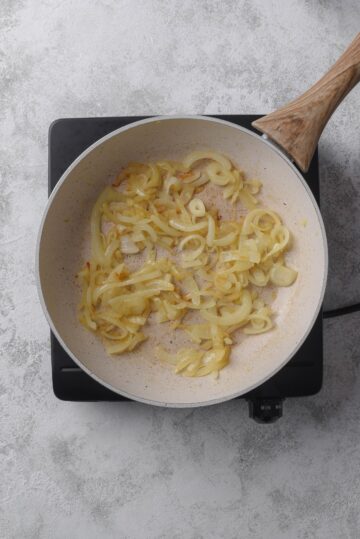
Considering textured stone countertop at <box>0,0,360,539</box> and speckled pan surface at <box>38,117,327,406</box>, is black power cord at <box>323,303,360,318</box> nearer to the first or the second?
textured stone countertop at <box>0,0,360,539</box>

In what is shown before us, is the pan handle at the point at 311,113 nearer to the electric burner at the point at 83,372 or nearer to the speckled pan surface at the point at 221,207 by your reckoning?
the speckled pan surface at the point at 221,207

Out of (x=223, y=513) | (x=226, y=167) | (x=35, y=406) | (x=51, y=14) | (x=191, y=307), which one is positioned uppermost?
(x=51, y=14)

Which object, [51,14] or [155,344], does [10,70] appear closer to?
[51,14]

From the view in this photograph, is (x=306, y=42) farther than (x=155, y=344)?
Yes

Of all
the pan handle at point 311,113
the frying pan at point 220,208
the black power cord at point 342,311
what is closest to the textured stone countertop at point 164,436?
the black power cord at point 342,311

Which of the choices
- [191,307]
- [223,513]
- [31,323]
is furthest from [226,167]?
[223,513]
